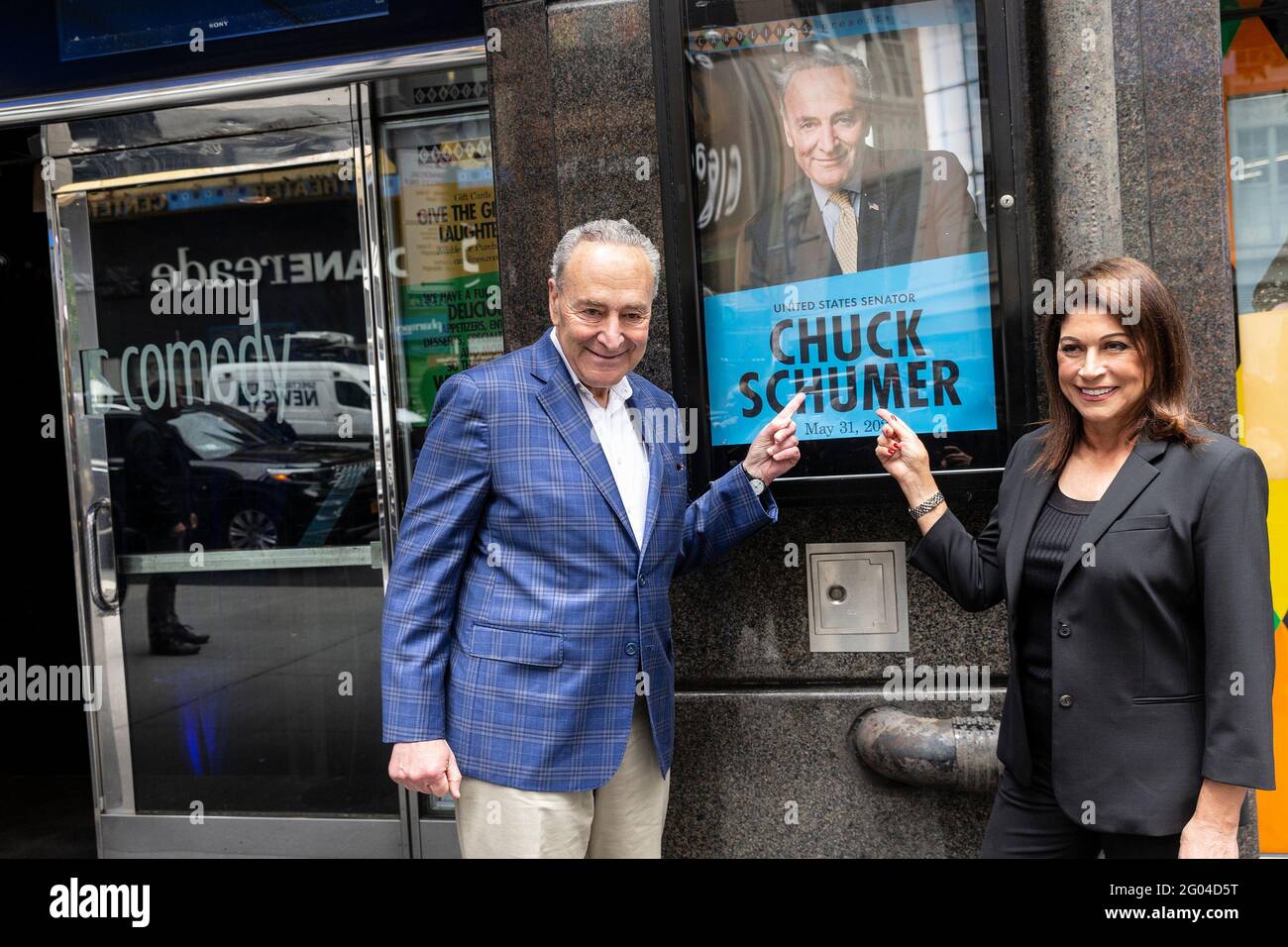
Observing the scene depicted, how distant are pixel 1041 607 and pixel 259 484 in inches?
140

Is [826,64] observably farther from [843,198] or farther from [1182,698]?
[1182,698]

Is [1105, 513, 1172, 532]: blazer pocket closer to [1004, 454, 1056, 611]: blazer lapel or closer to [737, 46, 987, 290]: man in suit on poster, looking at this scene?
[1004, 454, 1056, 611]: blazer lapel

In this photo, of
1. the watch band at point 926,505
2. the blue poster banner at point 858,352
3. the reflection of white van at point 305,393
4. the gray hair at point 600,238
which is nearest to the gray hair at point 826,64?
the blue poster banner at point 858,352

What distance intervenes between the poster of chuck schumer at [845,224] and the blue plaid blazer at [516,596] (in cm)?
86

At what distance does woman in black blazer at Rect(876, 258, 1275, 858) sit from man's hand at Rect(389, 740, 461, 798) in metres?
1.26

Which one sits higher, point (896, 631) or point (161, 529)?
point (161, 529)

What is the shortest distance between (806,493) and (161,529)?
3.15m

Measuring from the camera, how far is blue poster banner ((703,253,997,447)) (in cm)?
313

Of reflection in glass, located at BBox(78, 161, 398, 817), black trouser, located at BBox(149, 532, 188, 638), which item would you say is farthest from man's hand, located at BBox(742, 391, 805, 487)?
black trouser, located at BBox(149, 532, 188, 638)

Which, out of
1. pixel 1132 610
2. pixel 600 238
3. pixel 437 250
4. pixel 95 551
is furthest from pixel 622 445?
pixel 95 551

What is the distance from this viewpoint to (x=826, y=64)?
3205 millimetres

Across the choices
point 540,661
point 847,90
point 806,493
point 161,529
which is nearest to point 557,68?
point 847,90

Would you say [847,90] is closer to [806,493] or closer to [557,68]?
[557,68]

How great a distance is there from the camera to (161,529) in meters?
4.87
